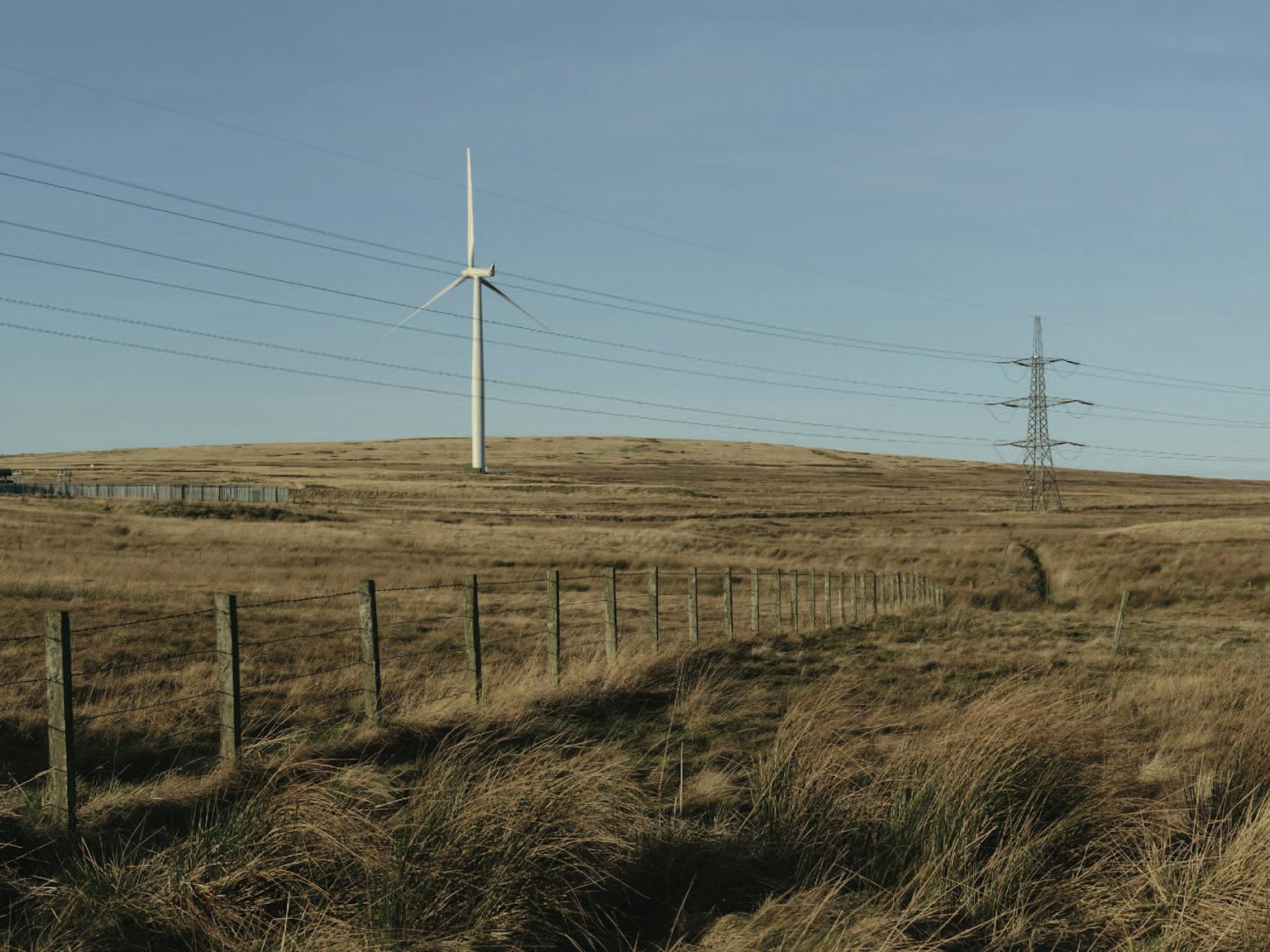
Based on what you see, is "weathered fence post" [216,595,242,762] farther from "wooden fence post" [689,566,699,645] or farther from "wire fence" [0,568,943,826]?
"wooden fence post" [689,566,699,645]

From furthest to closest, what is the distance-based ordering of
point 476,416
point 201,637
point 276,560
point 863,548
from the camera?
point 476,416 < point 863,548 < point 276,560 < point 201,637

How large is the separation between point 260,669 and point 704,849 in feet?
34.9

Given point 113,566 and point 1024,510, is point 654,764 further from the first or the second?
point 1024,510

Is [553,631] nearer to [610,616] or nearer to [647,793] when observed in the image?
[610,616]

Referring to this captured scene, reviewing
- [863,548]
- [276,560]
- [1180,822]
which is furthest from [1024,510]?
[1180,822]

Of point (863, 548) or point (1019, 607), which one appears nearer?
point (1019, 607)

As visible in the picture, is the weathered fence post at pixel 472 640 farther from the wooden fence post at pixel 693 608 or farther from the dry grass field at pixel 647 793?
A: the wooden fence post at pixel 693 608

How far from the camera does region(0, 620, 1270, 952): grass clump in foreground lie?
659cm

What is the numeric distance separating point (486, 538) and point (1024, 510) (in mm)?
58214

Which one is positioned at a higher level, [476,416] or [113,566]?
[476,416]

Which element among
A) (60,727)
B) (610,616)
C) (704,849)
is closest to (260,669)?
(610,616)

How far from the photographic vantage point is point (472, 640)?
14086 millimetres

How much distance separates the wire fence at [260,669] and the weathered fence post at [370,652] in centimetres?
2

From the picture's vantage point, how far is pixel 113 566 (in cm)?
3672
